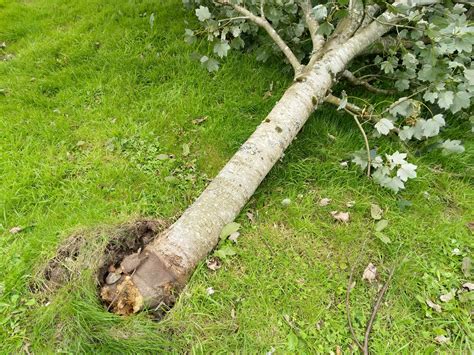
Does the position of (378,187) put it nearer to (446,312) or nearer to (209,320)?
(446,312)

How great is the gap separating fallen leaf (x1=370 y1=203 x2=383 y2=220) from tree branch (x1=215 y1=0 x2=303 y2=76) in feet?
4.08

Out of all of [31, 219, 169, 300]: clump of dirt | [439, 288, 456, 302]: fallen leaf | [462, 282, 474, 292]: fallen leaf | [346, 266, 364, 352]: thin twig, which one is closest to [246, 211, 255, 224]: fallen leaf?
[31, 219, 169, 300]: clump of dirt

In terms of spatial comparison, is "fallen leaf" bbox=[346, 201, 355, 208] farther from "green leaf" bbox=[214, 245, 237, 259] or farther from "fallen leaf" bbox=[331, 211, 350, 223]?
"green leaf" bbox=[214, 245, 237, 259]

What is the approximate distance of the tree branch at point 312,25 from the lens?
10.4 feet

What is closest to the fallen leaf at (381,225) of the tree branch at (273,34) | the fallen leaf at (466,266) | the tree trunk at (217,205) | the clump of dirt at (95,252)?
the fallen leaf at (466,266)

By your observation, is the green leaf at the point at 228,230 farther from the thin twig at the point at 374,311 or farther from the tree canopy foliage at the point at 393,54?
the tree canopy foliage at the point at 393,54

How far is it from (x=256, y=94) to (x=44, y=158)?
2058mm

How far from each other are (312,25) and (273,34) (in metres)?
0.41

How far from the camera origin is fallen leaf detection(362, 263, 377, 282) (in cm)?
234

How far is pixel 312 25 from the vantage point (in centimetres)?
332

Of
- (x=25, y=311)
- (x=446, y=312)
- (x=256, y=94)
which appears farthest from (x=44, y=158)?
(x=446, y=312)

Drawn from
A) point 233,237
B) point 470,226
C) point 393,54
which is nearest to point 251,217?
point 233,237

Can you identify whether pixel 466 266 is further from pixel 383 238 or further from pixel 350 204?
pixel 350 204

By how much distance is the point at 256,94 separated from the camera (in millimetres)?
3605
